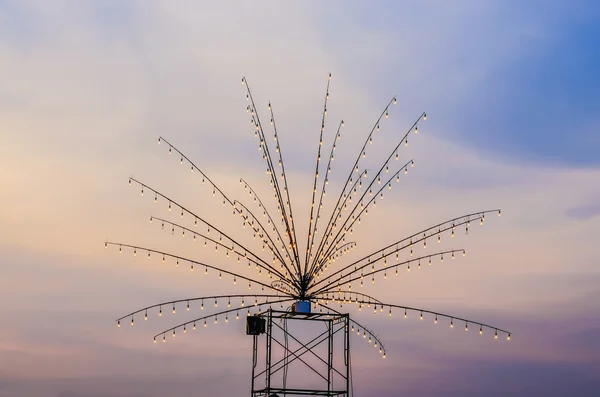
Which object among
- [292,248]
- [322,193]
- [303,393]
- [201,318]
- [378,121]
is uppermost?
[378,121]

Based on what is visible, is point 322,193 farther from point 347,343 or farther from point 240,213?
point 347,343

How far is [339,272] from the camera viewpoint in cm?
2200

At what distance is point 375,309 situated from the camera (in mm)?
21469

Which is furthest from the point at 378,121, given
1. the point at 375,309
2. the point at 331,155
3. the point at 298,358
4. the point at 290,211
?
the point at 298,358

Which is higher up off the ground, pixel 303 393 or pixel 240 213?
pixel 240 213

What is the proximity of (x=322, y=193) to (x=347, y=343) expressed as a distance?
375 cm

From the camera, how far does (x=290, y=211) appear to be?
840 inches

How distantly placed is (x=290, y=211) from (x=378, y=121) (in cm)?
314

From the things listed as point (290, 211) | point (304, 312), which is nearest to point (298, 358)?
point (304, 312)

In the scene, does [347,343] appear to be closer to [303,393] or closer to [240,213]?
[303,393]

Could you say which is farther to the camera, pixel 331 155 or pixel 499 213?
pixel 331 155

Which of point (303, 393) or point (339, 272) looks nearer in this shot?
point (303, 393)

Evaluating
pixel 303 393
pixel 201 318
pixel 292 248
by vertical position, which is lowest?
pixel 303 393

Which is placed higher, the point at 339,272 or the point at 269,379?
the point at 339,272
